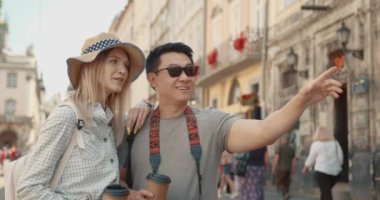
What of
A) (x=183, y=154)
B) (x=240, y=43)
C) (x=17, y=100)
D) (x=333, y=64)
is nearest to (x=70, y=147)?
(x=183, y=154)

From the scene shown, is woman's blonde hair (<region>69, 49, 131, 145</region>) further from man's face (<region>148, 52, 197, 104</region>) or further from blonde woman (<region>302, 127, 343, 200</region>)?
blonde woman (<region>302, 127, 343, 200</region>)

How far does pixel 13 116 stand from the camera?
8138 centimetres

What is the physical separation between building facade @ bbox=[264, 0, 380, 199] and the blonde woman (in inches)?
126

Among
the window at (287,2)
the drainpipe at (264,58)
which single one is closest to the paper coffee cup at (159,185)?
the window at (287,2)

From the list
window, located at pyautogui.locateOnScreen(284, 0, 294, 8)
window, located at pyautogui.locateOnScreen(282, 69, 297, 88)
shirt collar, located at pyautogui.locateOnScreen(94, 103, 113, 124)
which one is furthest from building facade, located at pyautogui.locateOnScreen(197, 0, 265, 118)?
shirt collar, located at pyautogui.locateOnScreen(94, 103, 113, 124)

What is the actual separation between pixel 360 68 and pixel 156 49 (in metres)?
11.8

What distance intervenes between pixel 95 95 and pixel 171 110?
1.41 feet

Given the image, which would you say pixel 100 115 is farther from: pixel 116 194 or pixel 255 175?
pixel 255 175

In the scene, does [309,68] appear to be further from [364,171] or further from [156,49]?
[156,49]

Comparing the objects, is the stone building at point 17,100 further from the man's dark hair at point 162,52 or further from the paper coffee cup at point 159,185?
the paper coffee cup at point 159,185

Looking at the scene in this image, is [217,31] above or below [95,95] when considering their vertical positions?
above

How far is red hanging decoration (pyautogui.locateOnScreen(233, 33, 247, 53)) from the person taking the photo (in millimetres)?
22266

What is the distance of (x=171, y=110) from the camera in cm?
322

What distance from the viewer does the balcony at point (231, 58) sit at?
859 inches
